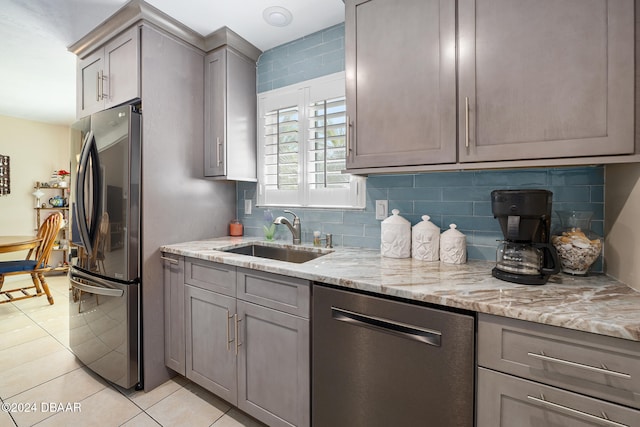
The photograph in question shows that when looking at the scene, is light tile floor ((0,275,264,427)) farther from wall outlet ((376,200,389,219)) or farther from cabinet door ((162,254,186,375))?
Answer: wall outlet ((376,200,389,219))

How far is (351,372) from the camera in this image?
4.02 ft

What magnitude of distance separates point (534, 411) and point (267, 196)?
2.07m

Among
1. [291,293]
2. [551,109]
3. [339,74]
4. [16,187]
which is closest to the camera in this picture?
[551,109]

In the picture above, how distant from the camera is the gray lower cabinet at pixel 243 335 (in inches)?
54.7

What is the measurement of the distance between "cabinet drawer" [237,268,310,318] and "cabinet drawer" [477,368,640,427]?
75cm

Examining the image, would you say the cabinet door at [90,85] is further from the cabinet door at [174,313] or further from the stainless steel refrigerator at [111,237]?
the cabinet door at [174,313]

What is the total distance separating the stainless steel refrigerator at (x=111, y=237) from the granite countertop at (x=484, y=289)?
0.71 meters

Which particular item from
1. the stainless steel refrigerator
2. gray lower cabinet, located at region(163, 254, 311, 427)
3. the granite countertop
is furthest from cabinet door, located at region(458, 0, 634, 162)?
the stainless steel refrigerator

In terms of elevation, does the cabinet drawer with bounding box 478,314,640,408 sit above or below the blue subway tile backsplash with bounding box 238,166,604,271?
below

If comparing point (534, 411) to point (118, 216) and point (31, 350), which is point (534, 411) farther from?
point (31, 350)

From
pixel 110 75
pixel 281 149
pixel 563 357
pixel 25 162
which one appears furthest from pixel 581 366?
pixel 25 162

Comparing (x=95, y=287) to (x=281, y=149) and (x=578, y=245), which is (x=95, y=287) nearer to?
(x=281, y=149)

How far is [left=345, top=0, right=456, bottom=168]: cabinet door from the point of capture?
1311 millimetres

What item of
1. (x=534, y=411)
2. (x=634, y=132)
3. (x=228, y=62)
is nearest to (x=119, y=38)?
(x=228, y=62)
